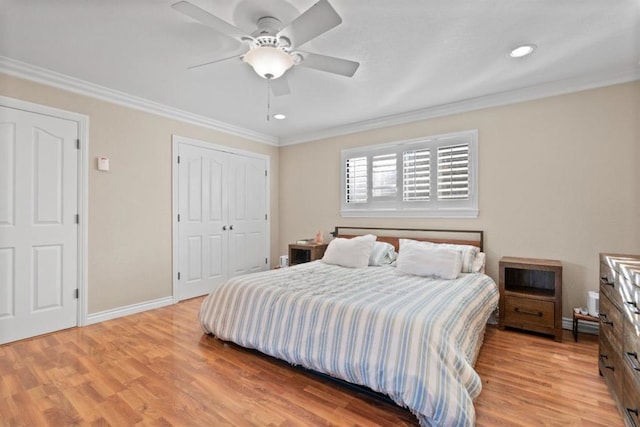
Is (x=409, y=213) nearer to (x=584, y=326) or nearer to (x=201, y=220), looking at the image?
(x=584, y=326)

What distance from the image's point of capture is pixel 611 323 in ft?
6.44

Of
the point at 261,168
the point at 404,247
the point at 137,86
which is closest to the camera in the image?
the point at 137,86

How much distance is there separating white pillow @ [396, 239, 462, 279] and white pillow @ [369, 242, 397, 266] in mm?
408

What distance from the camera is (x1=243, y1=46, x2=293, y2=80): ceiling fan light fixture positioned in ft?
6.62

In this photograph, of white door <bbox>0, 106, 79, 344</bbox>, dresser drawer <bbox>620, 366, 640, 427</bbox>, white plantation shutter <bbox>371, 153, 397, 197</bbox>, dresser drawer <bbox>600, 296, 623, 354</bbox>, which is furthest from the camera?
white plantation shutter <bbox>371, 153, 397, 197</bbox>

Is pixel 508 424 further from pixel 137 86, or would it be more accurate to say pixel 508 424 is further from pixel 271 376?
pixel 137 86

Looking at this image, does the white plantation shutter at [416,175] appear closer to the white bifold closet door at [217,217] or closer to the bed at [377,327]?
the bed at [377,327]

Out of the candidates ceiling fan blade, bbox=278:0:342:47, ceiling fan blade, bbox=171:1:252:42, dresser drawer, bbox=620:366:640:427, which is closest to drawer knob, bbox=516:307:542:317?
dresser drawer, bbox=620:366:640:427

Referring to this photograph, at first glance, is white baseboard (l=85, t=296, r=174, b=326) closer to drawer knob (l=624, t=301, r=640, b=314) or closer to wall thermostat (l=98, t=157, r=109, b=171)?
wall thermostat (l=98, t=157, r=109, b=171)

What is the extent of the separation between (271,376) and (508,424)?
1493 millimetres

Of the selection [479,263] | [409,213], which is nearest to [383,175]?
[409,213]

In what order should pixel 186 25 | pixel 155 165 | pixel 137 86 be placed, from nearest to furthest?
pixel 186 25 → pixel 137 86 → pixel 155 165

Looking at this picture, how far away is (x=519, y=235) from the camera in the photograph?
131 inches

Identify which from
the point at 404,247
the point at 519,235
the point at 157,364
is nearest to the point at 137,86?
the point at 157,364
